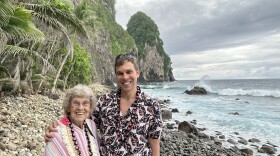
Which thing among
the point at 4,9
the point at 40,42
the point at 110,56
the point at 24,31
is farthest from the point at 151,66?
the point at 4,9

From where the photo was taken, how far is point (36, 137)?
7.76 metres

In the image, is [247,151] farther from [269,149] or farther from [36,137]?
[36,137]

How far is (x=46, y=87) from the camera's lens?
19.4m

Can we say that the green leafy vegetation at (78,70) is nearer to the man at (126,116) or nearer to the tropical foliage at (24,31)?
the tropical foliage at (24,31)

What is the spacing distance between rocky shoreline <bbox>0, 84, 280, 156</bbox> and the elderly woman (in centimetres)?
426

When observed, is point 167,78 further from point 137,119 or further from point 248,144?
point 137,119

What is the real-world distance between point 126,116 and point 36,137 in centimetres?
599

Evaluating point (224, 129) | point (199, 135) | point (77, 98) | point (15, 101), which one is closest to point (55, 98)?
point (15, 101)

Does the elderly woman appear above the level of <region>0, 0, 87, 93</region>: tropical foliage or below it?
below

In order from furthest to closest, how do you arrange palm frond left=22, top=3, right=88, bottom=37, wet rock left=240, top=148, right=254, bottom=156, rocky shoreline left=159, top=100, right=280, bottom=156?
palm frond left=22, top=3, right=88, bottom=37 < wet rock left=240, top=148, right=254, bottom=156 < rocky shoreline left=159, top=100, right=280, bottom=156

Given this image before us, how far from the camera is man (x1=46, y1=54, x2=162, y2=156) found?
99.3 inches

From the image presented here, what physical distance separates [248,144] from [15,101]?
10722 millimetres

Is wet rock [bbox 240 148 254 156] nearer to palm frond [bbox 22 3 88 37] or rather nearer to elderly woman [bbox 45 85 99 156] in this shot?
palm frond [bbox 22 3 88 37]

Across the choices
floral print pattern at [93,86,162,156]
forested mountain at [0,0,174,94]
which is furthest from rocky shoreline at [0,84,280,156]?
floral print pattern at [93,86,162,156]
